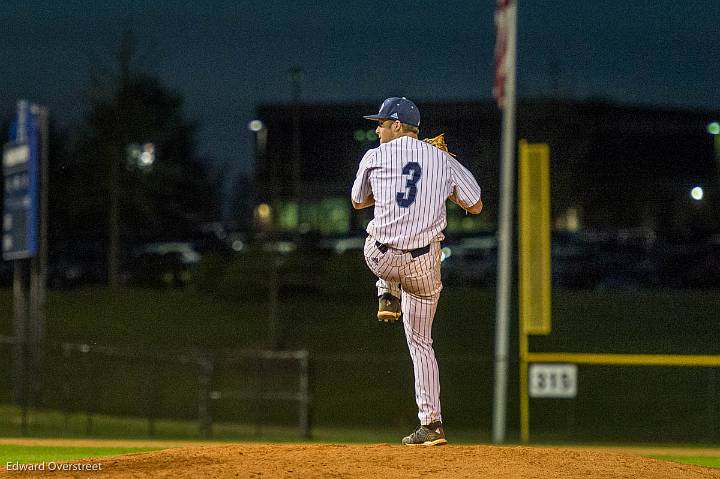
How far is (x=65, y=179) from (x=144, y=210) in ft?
11.5

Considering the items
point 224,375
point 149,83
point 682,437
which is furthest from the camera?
point 149,83

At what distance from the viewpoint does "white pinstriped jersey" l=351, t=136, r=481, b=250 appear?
23.0 ft

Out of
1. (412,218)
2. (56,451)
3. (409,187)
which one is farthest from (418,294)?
(56,451)

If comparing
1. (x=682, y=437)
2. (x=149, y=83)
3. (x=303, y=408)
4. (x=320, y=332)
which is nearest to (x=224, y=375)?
(x=320, y=332)

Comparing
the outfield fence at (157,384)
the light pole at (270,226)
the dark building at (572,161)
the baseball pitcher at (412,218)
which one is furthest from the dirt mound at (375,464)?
the light pole at (270,226)

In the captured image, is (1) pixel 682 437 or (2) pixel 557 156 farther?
(2) pixel 557 156

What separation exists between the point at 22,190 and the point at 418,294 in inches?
535

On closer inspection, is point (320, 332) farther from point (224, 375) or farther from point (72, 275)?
point (72, 275)

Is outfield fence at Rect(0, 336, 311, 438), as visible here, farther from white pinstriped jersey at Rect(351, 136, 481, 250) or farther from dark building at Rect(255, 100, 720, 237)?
→ white pinstriped jersey at Rect(351, 136, 481, 250)

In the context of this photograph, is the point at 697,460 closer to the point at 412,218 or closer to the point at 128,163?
the point at 412,218

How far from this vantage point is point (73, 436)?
16.3m

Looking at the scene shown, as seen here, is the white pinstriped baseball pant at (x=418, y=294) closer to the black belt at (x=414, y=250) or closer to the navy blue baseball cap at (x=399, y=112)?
the black belt at (x=414, y=250)

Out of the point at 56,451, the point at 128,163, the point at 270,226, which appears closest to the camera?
the point at 56,451

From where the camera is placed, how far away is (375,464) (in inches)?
266
